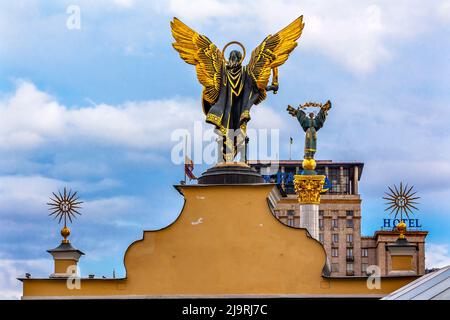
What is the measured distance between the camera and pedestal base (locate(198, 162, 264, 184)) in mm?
41406

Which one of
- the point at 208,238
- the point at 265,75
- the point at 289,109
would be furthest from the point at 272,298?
the point at 289,109

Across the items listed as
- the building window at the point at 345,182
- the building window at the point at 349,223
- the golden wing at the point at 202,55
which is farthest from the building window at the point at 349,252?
the golden wing at the point at 202,55

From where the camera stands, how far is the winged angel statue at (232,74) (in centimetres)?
4250

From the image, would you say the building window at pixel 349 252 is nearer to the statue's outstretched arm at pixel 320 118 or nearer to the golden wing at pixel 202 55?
the statue's outstretched arm at pixel 320 118

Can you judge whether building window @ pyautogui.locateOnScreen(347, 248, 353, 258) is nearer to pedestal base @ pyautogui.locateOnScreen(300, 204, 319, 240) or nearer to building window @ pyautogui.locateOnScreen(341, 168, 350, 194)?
building window @ pyautogui.locateOnScreen(341, 168, 350, 194)

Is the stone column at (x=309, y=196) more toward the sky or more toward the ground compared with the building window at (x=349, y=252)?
more toward the ground

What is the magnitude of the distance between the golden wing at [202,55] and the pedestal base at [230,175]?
240cm

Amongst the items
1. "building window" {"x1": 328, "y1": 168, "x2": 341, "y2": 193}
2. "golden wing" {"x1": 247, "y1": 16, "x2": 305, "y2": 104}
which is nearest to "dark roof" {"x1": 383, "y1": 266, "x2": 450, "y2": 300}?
"golden wing" {"x1": 247, "y1": 16, "x2": 305, "y2": 104}

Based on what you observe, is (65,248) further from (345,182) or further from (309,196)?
(345,182)

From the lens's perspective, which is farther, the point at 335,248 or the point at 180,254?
the point at 335,248

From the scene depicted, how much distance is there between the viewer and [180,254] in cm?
4069
